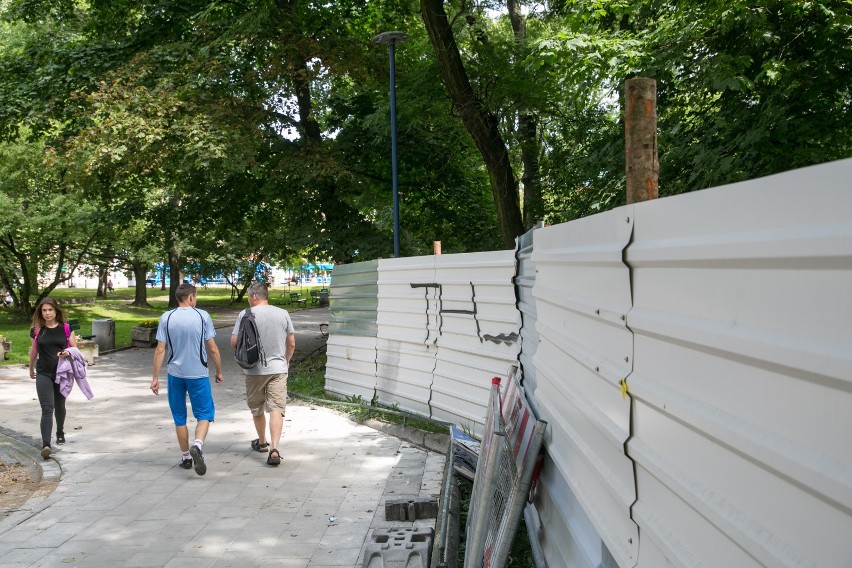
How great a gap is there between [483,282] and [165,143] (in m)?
9.79

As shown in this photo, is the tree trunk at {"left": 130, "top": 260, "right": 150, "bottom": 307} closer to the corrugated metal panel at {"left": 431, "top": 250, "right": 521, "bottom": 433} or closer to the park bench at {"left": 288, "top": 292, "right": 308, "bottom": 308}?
the park bench at {"left": 288, "top": 292, "right": 308, "bottom": 308}

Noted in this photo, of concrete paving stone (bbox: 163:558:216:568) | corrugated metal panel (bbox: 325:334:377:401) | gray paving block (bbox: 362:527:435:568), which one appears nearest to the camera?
gray paving block (bbox: 362:527:435:568)

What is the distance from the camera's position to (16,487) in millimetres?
7859

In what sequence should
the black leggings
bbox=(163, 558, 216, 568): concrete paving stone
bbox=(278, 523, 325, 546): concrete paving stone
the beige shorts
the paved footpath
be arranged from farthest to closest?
the black leggings
the beige shorts
bbox=(278, 523, 325, 546): concrete paving stone
the paved footpath
bbox=(163, 558, 216, 568): concrete paving stone

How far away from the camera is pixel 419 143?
19.6m

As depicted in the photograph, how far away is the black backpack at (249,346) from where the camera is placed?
8.48 m

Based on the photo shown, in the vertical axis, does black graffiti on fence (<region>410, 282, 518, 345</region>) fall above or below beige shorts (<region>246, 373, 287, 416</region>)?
above

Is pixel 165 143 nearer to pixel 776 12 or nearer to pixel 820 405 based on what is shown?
pixel 776 12

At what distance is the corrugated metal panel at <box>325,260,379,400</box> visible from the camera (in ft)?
38.7

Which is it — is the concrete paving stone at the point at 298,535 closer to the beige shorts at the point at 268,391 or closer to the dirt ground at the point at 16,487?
the beige shorts at the point at 268,391

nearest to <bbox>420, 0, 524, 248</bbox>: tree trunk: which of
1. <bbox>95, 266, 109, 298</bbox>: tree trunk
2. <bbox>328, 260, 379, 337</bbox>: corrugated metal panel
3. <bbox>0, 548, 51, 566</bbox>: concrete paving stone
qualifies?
<bbox>328, 260, 379, 337</bbox>: corrugated metal panel

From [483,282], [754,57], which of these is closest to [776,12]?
[754,57]

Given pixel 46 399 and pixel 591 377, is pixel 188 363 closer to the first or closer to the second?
pixel 46 399

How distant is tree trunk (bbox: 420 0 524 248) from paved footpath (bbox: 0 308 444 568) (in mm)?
5169
